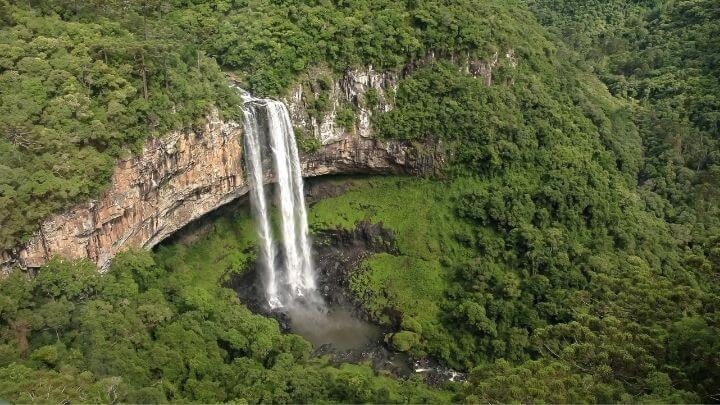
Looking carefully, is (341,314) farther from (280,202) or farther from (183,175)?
(183,175)

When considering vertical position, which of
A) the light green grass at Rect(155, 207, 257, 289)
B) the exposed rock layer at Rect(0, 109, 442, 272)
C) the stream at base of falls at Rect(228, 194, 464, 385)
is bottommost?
the stream at base of falls at Rect(228, 194, 464, 385)

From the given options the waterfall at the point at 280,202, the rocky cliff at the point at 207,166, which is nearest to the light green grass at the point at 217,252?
the waterfall at the point at 280,202

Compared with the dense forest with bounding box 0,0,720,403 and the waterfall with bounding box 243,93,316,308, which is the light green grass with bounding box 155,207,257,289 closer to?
the dense forest with bounding box 0,0,720,403

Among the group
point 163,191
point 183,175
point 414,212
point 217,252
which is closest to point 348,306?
point 414,212

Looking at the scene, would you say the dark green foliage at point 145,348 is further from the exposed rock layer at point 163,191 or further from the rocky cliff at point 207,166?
the rocky cliff at point 207,166

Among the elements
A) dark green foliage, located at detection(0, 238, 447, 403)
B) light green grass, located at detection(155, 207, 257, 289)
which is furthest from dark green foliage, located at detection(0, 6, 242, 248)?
light green grass, located at detection(155, 207, 257, 289)

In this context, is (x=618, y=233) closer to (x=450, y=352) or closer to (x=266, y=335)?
(x=450, y=352)
